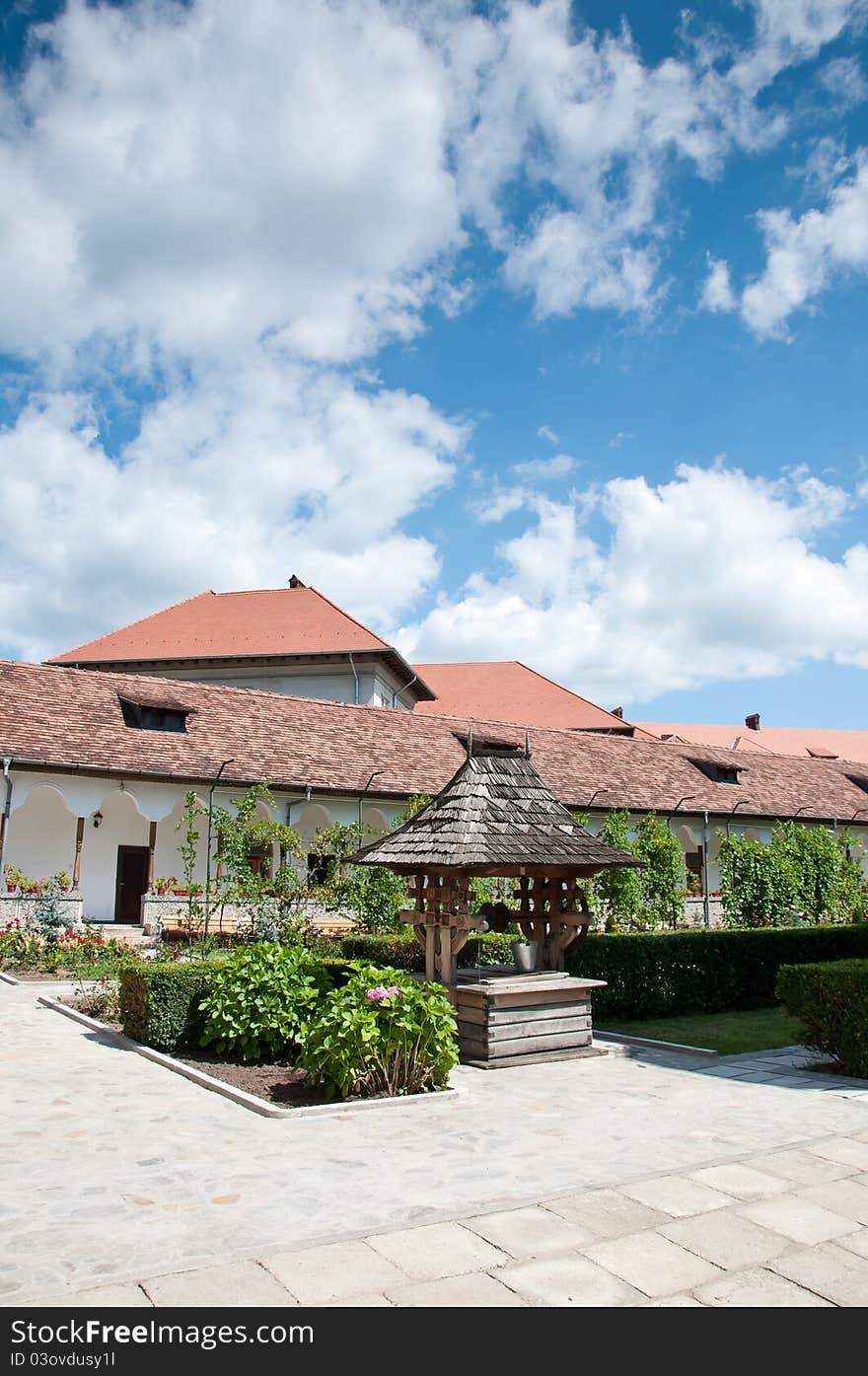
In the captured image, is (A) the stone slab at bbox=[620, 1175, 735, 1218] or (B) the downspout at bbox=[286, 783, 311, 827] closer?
(A) the stone slab at bbox=[620, 1175, 735, 1218]

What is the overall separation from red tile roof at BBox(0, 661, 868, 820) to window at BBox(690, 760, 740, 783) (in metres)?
0.30

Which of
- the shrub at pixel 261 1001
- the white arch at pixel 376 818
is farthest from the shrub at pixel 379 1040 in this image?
the white arch at pixel 376 818

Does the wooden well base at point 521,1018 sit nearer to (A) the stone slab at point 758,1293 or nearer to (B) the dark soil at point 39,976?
(A) the stone slab at point 758,1293

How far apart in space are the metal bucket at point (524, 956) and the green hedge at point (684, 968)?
2743mm

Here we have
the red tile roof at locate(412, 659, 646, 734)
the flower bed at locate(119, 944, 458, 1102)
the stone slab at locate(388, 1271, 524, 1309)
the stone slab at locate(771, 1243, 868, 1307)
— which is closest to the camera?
the stone slab at locate(388, 1271, 524, 1309)

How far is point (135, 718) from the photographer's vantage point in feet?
83.5

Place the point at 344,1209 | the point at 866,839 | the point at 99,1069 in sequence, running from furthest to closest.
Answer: the point at 866,839, the point at 99,1069, the point at 344,1209

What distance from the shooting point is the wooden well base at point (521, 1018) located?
386 inches

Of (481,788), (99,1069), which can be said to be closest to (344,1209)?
(99,1069)

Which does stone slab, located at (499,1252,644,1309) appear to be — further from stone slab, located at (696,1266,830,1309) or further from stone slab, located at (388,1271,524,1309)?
stone slab, located at (696,1266,830,1309)

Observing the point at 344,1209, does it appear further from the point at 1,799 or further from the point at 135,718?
the point at 135,718

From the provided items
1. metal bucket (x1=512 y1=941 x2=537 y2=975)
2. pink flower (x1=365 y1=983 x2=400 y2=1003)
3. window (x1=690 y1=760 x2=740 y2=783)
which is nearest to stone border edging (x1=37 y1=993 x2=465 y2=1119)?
pink flower (x1=365 y1=983 x2=400 y2=1003)

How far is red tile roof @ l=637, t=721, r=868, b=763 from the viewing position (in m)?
63.2
